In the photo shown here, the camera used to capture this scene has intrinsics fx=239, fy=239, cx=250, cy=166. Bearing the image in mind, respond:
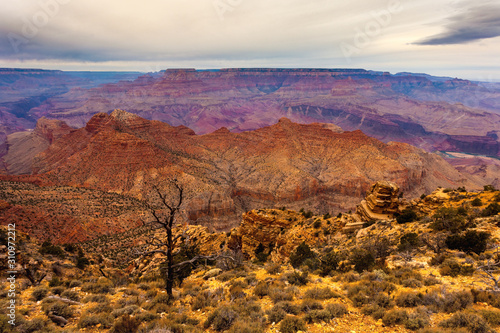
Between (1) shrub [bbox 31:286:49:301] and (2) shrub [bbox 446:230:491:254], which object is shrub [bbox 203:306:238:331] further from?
(2) shrub [bbox 446:230:491:254]

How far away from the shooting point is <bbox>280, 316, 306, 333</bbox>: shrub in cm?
782

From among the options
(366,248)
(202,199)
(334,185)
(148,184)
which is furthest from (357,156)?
(366,248)

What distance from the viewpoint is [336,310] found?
8719 millimetres

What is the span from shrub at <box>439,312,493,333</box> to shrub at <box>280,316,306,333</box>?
14.3 feet

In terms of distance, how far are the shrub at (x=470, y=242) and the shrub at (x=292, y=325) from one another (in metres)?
12.4

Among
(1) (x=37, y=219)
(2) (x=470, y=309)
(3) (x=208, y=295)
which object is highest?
(2) (x=470, y=309)

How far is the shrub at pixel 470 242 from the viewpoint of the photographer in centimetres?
1370

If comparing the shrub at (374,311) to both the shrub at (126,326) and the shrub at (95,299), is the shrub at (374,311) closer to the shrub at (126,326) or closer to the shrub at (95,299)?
the shrub at (126,326)

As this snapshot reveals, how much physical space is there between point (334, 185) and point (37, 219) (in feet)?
251

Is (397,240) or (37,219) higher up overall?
(397,240)

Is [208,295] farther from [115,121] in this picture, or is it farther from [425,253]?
[115,121]

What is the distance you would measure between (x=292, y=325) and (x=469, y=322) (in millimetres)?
5185

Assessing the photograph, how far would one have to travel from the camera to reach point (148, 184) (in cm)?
6303

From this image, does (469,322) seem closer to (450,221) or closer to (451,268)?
(451,268)
